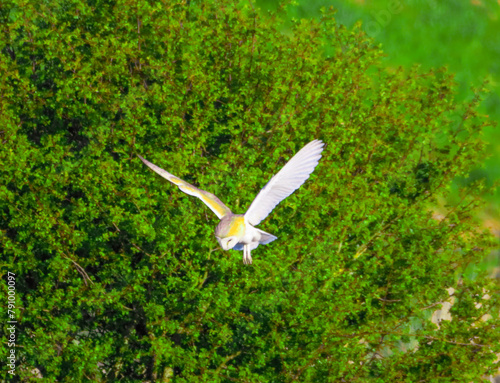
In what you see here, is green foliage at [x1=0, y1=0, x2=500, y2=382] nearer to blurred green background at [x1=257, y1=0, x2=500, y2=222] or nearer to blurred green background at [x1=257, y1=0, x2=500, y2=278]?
blurred green background at [x1=257, y1=0, x2=500, y2=278]

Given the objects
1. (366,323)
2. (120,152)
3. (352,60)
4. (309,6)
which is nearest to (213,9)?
(352,60)

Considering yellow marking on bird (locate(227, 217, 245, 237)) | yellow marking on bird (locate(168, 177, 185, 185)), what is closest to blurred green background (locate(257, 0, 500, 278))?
yellow marking on bird (locate(168, 177, 185, 185))

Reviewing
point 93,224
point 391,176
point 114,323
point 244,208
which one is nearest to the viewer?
point 244,208

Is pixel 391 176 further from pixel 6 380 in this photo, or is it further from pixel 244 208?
pixel 6 380

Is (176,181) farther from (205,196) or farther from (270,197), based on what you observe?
(270,197)

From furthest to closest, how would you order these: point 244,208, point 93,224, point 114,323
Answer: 1. point 114,323
2. point 93,224
3. point 244,208
